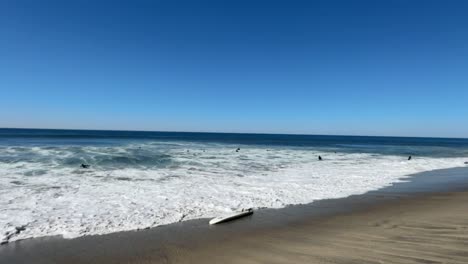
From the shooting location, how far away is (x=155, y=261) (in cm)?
496

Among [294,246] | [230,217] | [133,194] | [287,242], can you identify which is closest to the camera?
[294,246]

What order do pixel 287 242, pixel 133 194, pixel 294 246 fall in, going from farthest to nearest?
pixel 133 194, pixel 287 242, pixel 294 246

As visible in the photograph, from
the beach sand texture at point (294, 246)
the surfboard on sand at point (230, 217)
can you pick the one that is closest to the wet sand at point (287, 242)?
the beach sand texture at point (294, 246)

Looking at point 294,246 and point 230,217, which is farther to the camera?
point 230,217

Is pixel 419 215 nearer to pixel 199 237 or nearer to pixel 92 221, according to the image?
pixel 199 237

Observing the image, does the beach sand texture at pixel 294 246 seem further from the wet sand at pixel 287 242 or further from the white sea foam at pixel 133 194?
the white sea foam at pixel 133 194

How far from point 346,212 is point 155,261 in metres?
5.36

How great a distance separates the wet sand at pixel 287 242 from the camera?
16.2 feet

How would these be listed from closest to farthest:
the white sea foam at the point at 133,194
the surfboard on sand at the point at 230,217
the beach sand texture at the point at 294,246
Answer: the beach sand texture at the point at 294,246 < the white sea foam at the point at 133,194 < the surfboard on sand at the point at 230,217

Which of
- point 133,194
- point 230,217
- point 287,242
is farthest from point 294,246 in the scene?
point 133,194

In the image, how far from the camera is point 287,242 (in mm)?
5746

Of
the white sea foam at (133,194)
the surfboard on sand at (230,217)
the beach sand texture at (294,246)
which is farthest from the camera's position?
the surfboard on sand at (230,217)

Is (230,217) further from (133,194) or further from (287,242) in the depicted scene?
(133,194)

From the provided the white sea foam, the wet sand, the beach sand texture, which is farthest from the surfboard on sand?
the white sea foam
